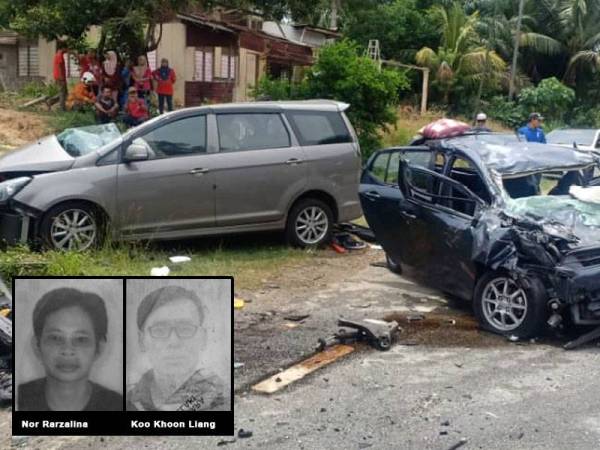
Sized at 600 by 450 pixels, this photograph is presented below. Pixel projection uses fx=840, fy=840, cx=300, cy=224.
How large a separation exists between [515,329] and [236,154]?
13.8 ft

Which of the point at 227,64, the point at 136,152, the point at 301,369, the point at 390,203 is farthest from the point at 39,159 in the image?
the point at 227,64

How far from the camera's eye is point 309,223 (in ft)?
33.5

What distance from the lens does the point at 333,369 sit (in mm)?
5922

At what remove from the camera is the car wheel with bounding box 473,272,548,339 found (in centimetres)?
652

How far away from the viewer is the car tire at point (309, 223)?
10109mm

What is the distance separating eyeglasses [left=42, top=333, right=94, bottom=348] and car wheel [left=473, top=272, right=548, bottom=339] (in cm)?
508

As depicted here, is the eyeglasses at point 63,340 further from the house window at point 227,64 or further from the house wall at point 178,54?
the house window at point 227,64

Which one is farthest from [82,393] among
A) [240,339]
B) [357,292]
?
[357,292]

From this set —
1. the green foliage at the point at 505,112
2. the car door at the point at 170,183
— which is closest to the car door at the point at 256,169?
the car door at the point at 170,183

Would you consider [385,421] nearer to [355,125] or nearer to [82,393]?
[82,393]

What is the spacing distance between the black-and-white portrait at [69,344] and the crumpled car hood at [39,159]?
286 inches

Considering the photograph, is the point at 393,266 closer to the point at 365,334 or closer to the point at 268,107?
the point at 268,107

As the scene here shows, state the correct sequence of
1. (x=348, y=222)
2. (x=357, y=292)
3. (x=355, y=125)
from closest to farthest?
1. (x=357, y=292)
2. (x=348, y=222)
3. (x=355, y=125)

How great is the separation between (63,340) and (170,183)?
24.3ft
